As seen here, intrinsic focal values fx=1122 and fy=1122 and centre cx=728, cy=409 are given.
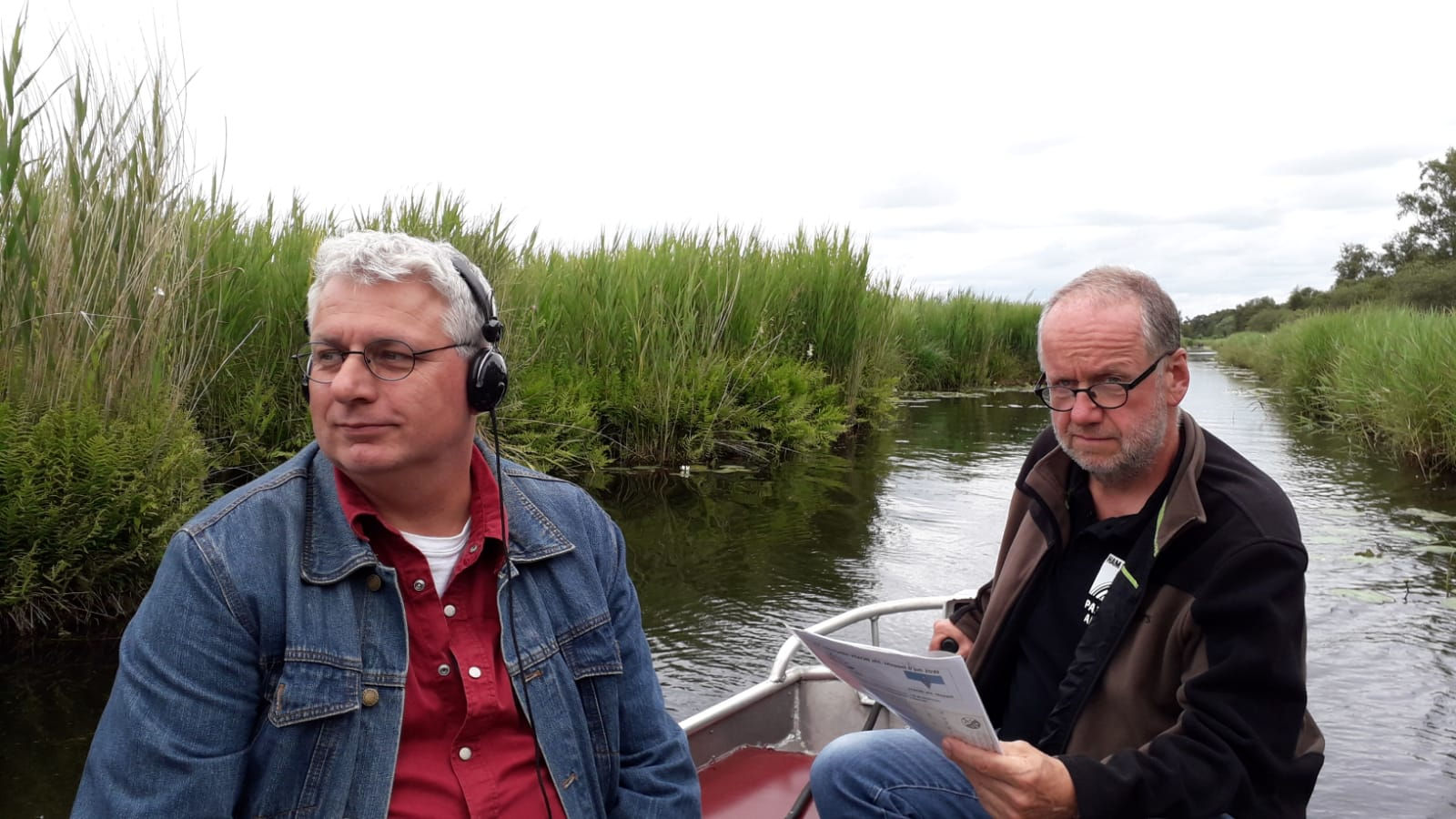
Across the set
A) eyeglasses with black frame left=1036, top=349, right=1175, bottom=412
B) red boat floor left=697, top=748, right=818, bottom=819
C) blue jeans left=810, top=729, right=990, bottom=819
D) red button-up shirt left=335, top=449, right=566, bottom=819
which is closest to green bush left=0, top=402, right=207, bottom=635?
red boat floor left=697, top=748, right=818, bottom=819

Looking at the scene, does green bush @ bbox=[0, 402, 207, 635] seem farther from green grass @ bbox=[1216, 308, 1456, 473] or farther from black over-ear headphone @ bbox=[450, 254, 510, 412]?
green grass @ bbox=[1216, 308, 1456, 473]

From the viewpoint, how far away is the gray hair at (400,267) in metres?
1.80

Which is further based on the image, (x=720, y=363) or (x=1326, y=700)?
(x=720, y=363)

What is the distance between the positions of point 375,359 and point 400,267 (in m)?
0.15

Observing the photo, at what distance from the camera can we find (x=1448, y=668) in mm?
5535

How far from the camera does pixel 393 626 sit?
1.75m

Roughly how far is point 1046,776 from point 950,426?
1492 centimetres

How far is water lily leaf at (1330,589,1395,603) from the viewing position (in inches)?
263

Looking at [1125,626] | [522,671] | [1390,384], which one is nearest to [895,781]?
[1125,626]

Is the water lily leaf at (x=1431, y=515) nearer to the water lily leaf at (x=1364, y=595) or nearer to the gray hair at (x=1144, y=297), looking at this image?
the water lily leaf at (x=1364, y=595)

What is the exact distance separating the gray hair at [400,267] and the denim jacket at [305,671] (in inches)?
11.3

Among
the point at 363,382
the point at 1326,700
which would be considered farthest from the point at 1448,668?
the point at 363,382

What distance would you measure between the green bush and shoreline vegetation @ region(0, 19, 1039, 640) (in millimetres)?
11

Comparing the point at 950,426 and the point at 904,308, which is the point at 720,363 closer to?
the point at 950,426
